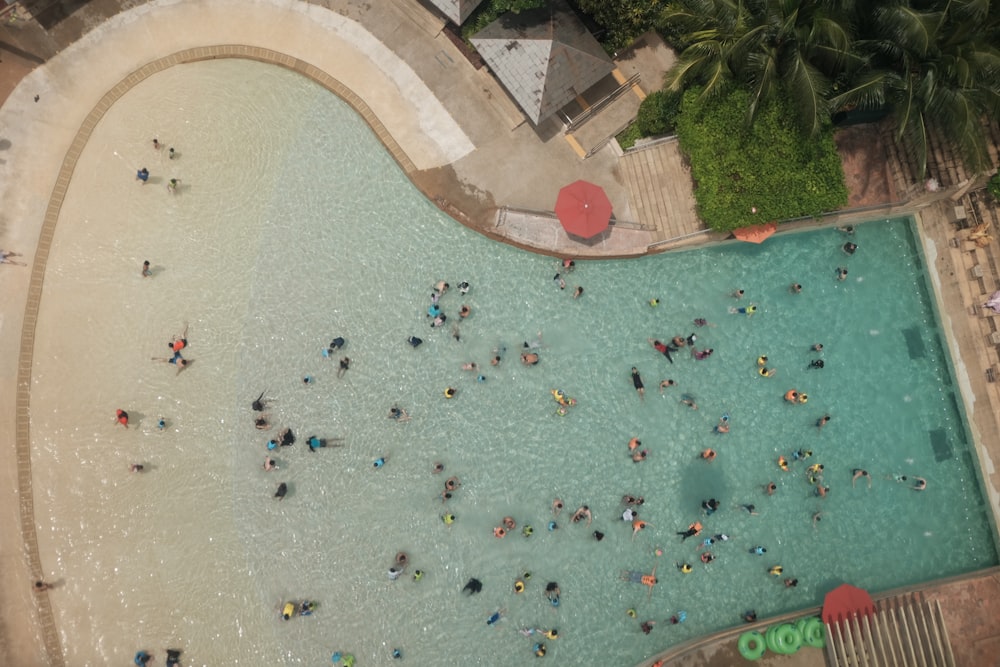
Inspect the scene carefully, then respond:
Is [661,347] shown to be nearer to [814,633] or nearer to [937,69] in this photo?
[814,633]

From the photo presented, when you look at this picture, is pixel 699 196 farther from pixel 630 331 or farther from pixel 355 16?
pixel 355 16

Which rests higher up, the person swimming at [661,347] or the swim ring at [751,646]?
the person swimming at [661,347]

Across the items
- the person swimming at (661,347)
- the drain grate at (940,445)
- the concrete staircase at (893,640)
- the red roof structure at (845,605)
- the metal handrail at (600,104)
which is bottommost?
the concrete staircase at (893,640)

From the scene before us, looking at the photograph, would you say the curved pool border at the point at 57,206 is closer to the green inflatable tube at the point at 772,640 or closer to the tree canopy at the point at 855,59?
the tree canopy at the point at 855,59

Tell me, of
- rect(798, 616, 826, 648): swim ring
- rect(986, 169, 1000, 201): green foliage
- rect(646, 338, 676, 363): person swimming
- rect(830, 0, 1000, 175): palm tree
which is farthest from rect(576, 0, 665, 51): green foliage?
rect(798, 616, 826, 648): swim ring

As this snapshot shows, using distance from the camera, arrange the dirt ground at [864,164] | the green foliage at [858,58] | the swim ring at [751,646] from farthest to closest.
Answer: the dirt ground at [864,164]
the swim ring at [751,646]
the green foliage at [858,58]

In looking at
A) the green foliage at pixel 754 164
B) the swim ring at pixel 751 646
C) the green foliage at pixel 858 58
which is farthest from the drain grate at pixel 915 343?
the swim ring at pixel 751 646

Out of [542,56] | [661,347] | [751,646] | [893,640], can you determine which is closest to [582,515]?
[661,347]
